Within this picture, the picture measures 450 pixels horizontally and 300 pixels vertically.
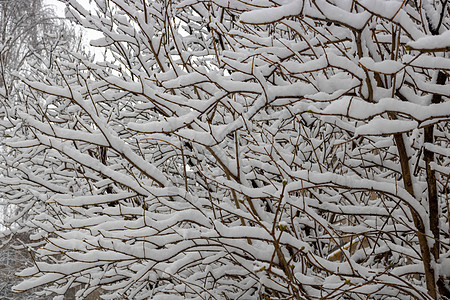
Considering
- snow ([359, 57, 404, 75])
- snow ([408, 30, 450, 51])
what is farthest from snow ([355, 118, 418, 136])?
snow ([408, 30, 450, 51])

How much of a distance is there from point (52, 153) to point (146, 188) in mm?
1544

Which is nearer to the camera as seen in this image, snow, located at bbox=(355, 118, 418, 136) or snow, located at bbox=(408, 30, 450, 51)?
snow, located at bbox=(408, 30, 450, 51)

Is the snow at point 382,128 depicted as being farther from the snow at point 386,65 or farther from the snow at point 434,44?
the snow at point 434,44

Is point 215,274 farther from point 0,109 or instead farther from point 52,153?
point 0,109

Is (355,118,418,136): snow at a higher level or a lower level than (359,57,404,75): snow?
lower

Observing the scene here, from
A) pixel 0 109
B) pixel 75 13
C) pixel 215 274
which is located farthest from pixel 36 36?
pixel 215 274

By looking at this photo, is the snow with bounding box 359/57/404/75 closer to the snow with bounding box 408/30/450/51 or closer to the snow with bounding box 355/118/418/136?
the snow with bounding box 355/118/418/136

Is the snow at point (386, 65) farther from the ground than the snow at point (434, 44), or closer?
farther from the ground

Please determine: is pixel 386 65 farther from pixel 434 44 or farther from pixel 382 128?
pixel 434 44

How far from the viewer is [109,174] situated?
2117 millimetres

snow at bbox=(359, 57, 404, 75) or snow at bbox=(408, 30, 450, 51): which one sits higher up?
snow at bbox=(359, 57, 404, 75)

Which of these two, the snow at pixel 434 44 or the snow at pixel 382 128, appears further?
the snow at pixel 382 128

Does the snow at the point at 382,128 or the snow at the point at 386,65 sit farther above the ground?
the snow at the point at 386,65

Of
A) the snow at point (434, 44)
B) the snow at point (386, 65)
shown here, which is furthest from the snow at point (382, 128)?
the snow at point (434, 44)
